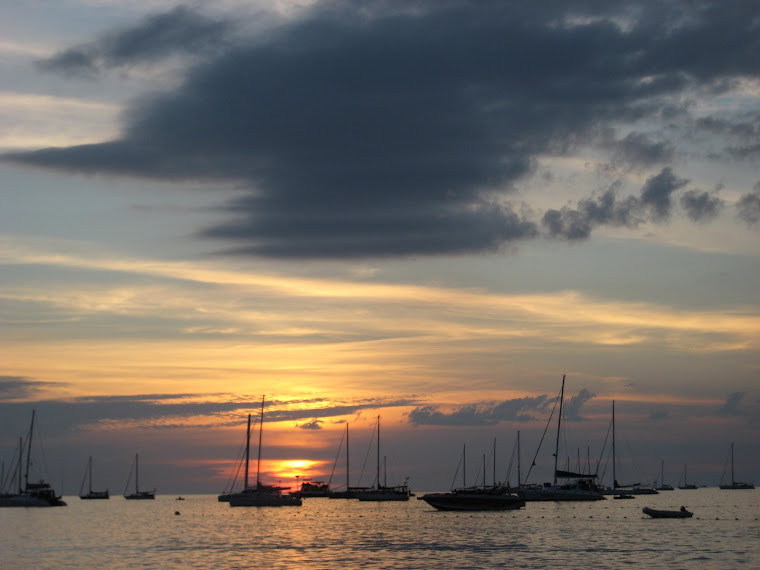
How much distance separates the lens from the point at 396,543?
106688 mm

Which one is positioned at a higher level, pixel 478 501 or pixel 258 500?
pixel 478 501

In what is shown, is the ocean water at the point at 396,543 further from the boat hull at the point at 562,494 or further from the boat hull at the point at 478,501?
the boat hull at the point at 562,494

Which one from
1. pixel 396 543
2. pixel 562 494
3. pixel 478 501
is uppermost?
pixel 562 494

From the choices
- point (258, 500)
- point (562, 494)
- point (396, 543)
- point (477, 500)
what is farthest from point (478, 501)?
point (258, 500)

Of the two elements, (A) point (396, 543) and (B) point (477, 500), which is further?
(B) point (477, 500)

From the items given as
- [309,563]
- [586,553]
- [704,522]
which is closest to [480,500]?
[704,522]

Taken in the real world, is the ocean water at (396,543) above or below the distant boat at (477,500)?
below

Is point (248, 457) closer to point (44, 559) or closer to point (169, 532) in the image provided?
point (169, 532)

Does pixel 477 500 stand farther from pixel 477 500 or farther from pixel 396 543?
pixel 396 543

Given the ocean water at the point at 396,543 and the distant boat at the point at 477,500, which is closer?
the ocean water at the point at 396,543

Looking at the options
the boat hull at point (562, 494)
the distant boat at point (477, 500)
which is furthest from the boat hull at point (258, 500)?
the boat hull at point (562, 494)

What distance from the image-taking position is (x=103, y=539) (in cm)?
12169

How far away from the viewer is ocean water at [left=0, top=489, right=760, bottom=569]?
87.6 metres

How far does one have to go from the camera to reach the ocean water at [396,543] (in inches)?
3447
